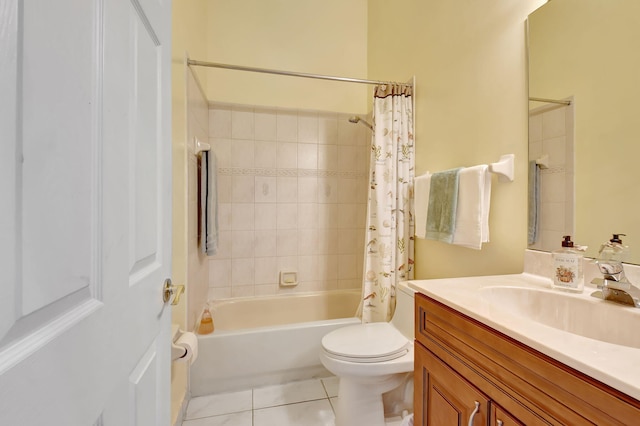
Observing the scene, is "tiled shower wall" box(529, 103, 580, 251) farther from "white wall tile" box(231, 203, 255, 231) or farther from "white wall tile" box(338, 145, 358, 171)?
"white wall tile" box(231, 203, 255, 231)

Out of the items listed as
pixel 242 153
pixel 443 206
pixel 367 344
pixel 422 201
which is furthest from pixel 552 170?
pixel 242 153

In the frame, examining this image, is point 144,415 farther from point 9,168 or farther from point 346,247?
point 346,247

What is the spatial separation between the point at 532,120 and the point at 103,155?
138 cm

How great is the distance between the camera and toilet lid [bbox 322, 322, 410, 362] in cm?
123

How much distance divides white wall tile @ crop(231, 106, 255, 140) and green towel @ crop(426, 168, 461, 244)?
1590 mm

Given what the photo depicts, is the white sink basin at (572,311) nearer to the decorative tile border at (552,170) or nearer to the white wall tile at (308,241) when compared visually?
the decorative tile border at (552,170)

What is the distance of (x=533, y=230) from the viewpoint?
1063 mm

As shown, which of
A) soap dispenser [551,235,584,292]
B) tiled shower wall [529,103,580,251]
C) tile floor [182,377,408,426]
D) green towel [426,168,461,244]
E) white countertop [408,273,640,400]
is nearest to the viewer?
white countertop [408,273,640,400]

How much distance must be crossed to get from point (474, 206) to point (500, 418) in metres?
0.83

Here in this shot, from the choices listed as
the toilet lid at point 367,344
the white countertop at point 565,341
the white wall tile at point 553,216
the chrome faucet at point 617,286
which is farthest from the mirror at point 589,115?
the toilet lid at point 367,344

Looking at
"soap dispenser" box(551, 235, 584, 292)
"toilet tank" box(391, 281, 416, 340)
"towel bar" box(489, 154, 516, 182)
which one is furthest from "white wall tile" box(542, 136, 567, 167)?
"toilet tank" box(391, 281, 416, 340)

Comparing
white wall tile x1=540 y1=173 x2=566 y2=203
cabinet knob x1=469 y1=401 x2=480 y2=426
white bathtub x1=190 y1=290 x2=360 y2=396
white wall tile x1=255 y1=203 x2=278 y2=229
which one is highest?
white wall tile x1=540 y1=173 x2=566 y2=203

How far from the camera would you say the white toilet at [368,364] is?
122cm

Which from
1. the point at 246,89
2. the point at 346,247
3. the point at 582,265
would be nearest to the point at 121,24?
the point at 582,265
